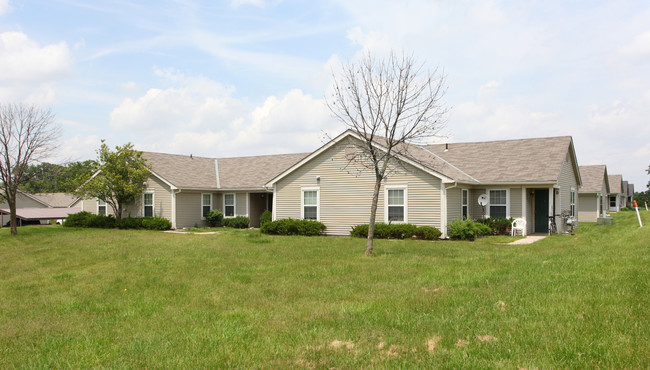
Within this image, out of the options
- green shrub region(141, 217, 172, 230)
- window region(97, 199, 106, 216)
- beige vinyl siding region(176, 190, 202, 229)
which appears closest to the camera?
green shrub region(141, 217, 172, 230)

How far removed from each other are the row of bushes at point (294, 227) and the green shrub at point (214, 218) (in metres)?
7.18

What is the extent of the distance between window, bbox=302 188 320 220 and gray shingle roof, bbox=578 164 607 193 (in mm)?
23232

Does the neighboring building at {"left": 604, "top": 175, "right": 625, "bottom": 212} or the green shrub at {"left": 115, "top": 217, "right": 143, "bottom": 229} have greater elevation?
the neighboring building at {"left": 604, "top": 175, "right": 625, "bottom": 212}

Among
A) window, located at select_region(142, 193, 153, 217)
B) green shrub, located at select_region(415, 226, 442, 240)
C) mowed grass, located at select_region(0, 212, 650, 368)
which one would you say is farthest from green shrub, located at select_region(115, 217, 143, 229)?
green shrub, located at select_region(415, 226, 442, 240)

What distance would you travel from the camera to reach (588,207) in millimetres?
37875

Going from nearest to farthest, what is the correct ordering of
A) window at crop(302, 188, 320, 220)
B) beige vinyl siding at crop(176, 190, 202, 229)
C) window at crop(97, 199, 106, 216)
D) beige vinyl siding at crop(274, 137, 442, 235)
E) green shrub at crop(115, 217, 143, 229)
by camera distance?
beige vinyl siding at crop(274, 137, 442, 235)
window at crop(302, 188, 320, 220)
green shrub at crop(115, 217, 143, 229)
beige vinyl siding at crop(176, 190, 202, 229)
window at crop(97, 199, 106, 216)

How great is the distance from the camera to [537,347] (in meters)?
5.70

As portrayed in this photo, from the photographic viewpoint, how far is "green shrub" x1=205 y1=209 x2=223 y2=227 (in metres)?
30.6

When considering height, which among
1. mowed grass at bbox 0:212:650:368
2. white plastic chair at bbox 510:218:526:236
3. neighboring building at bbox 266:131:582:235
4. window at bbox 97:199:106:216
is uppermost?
neighboring building at bbox 266:131:582:235

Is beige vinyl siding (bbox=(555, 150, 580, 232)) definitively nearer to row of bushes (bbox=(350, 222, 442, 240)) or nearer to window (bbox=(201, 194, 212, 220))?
row of bushes (bbox=(350, 222, 442, 240))

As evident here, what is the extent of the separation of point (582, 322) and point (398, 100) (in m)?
10.0

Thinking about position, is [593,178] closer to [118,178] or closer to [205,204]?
[205,204]

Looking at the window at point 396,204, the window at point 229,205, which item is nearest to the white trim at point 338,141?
the window at point 396,204

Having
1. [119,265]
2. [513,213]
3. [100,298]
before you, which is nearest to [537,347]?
[100,298]
